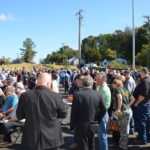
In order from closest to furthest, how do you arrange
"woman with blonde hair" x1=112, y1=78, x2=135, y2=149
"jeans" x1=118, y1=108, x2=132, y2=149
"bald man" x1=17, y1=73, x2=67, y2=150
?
"bald man" x1=17, y1=73, x2=67, y2=150 < "woman with blonde hair" x1=112, y1=78, x2=135, y2=149 < "jeans" x1=118, y1=108, x2=132, y2=149

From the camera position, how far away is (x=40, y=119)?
3846mm

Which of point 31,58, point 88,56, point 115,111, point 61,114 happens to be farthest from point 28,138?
point 31,58

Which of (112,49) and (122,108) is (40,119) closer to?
(122,108)

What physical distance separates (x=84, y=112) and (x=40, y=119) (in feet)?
2.82

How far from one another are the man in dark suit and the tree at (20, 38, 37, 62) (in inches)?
4316

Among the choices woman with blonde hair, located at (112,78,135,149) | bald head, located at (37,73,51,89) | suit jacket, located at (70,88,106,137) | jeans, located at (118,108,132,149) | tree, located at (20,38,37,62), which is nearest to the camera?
bald head, located at (37,73,51,89)

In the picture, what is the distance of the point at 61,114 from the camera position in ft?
13.2

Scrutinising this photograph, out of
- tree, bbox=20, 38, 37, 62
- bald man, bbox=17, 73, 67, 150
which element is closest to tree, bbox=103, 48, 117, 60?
tree, bbox=20, 38, 37, 62

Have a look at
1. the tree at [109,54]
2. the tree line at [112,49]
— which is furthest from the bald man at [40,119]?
the tree at [109,54]

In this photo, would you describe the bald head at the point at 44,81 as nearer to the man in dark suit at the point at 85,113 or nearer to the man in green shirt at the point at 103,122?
the man in dark suit at the point at 85,113

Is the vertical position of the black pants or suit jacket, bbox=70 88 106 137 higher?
suit jacket, bbox=70 88 106 137

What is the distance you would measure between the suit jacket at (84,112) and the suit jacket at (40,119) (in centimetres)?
59

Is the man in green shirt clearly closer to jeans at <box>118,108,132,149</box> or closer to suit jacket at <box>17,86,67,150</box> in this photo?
jeans at <box>118,108,132,149</box>

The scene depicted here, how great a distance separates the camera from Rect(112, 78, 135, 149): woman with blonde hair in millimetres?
5973
